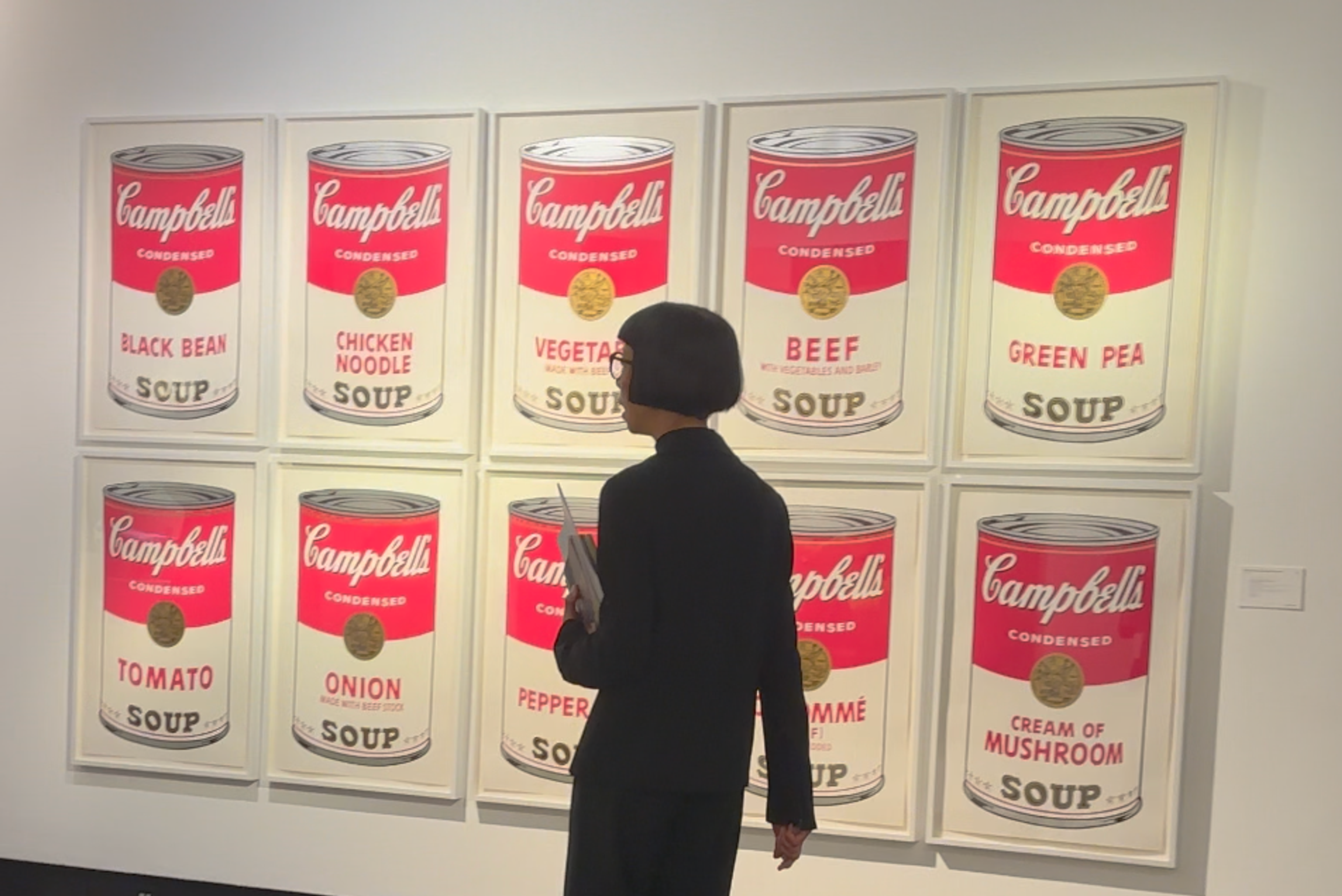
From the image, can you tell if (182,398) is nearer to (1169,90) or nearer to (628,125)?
(628,125)

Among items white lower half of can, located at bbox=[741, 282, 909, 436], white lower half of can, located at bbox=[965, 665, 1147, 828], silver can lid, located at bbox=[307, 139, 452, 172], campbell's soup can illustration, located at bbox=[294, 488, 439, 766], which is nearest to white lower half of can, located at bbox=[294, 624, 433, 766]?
campbell's soup can illustration, located at bbox=[294, 488, 439, 766]

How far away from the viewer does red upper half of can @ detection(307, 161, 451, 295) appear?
8.78 feet

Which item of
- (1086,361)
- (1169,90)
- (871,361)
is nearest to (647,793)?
(871,361)

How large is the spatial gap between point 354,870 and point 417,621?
2.15 feet

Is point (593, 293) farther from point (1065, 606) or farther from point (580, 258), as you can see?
point (1065, 606)

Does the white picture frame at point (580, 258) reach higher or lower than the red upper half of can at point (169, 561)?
higher

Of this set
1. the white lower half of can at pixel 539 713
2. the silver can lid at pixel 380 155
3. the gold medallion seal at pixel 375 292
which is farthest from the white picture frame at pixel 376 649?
the silver can lid at pixel 380 155

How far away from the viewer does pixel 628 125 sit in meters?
2.58

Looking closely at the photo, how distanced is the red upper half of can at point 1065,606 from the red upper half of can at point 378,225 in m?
1.44

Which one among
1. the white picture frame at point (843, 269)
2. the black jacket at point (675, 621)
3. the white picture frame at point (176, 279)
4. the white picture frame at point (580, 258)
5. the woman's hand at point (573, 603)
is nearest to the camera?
the black jacket at point (675, 621)

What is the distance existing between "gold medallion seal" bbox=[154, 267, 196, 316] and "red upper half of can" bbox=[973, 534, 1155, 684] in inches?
78.6

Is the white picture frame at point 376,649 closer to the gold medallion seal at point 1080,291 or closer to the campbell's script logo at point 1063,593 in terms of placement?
the campbell's script logo at point 1063,593

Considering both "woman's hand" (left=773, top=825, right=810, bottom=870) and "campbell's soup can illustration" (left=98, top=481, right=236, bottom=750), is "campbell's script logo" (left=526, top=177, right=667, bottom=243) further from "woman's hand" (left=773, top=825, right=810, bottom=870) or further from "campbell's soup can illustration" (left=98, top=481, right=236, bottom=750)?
"woman's hand" (left=773, top=825, right=810, bottom=870)

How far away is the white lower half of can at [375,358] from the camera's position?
105 inches
